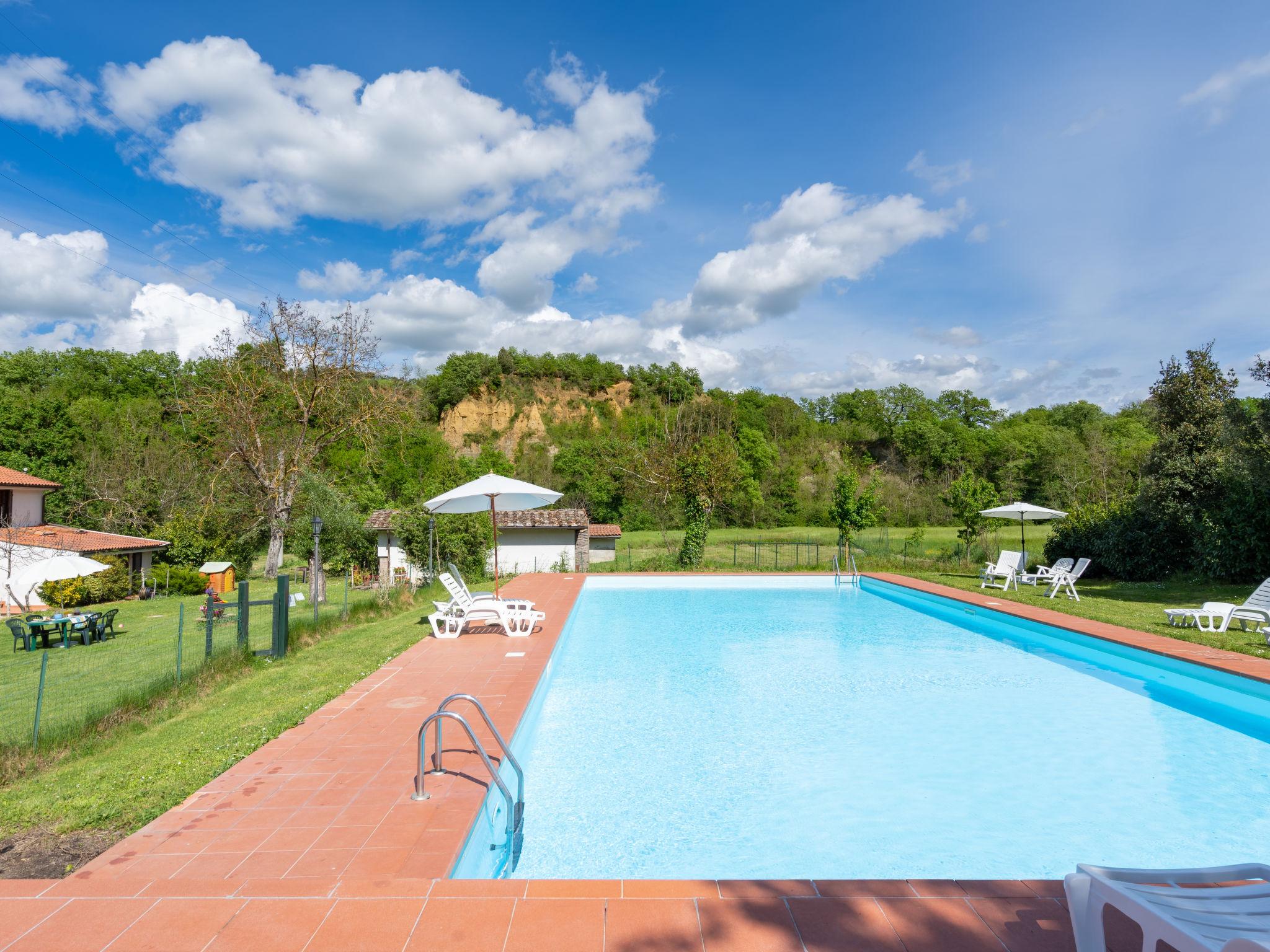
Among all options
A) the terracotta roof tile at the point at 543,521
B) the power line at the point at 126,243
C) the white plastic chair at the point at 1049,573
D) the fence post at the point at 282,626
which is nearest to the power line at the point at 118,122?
the power line at the point at 126,243

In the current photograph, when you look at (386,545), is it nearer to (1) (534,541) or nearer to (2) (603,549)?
(1) (534,541)

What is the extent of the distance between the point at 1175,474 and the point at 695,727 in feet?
49.8

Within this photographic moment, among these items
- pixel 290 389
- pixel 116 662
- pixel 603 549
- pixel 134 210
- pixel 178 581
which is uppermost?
pixel 134 210

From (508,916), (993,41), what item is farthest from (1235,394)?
(508,916)

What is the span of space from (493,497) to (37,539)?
64.3ft

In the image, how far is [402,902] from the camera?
269cm

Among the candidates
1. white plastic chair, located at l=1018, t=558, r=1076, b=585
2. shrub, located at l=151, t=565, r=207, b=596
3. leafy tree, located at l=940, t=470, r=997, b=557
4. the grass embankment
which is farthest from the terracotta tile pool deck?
shrub, located at l=151, t=565, r=207, b=596

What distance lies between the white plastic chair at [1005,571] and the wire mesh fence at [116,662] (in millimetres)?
13217

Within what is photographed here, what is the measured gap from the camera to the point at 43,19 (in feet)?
39.1

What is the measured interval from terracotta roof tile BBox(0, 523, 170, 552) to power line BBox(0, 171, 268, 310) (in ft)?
28.2

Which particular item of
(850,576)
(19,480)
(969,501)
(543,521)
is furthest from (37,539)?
(969,501)

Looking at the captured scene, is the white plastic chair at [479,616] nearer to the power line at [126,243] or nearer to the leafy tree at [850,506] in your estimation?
the power line at [126,243]

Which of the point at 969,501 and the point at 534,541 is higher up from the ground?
the point at 969,501

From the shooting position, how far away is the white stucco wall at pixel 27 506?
2322 centimetres
